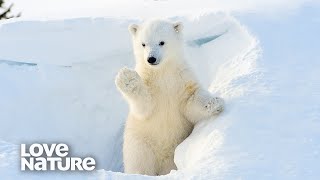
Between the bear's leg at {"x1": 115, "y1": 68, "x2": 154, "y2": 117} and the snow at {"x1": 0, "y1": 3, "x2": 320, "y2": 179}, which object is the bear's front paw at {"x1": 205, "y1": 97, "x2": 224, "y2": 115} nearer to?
the snow at {"x1": 0, "y1": 3, "x2": 320, "y2": 179}

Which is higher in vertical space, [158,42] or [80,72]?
[158,42]

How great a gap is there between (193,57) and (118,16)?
91cm

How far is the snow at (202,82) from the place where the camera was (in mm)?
3252

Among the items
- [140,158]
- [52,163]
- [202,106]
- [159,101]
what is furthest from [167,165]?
[52,163]

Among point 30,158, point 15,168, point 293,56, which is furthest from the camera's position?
point 293,56

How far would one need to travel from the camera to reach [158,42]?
14.0 ft

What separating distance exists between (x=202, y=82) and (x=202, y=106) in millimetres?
1203

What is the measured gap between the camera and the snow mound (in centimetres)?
506

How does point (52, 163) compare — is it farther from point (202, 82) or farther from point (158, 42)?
point (202, 82)

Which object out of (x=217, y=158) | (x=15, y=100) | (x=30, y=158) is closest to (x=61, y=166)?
(x=30, y=158)

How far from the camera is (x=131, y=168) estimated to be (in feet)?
14.4

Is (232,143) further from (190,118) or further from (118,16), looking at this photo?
(118,16)

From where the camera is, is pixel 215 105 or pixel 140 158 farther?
pixel 140 158

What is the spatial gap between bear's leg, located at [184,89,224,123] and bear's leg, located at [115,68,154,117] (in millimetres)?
272
